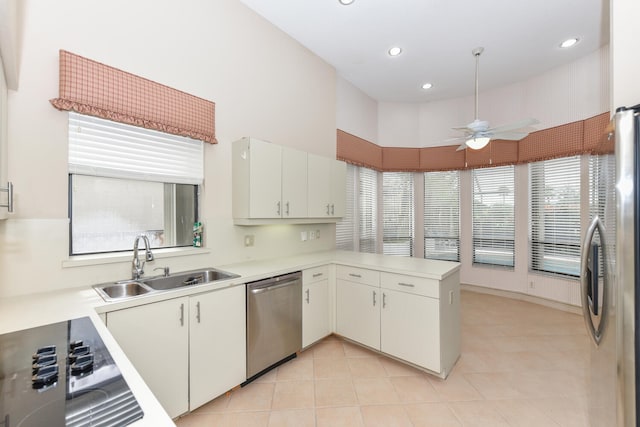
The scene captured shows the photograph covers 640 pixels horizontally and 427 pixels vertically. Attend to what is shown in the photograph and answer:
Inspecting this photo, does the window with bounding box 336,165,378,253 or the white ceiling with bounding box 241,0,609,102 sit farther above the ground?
the white ceiling with bounding box 241,0,609,102

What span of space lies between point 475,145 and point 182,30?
130 inches

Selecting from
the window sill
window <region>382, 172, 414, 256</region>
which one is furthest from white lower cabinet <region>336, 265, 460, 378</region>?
window <region>382, 172, 414, 256</region>

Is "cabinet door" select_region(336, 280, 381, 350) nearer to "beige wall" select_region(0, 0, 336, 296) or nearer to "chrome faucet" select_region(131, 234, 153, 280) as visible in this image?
"beige wall" select_region(0, 0, 336, 296)

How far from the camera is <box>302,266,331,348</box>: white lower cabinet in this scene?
2.73m

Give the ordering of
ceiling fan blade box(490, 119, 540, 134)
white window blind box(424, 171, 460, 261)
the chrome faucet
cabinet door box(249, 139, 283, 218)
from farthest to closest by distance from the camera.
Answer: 1. white window blind box(424, 171, 460, 261)
2. ceiling fan blade box(490, 119, 540, 134)
3. cabinet door box(249, 139, 283, 218)
4. the chrome faucet

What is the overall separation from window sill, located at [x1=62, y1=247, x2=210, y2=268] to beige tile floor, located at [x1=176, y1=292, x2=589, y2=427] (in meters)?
1.16

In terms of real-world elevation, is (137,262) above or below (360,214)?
below

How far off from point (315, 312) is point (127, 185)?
203cm

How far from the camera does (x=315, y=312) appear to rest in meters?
2.84

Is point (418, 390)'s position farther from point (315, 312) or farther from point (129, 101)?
point (129, 101)

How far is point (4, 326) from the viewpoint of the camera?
1.20m

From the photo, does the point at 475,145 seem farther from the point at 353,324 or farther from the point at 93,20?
the point at 93,20

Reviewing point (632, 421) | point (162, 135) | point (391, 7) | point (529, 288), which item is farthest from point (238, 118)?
point (529, 288)

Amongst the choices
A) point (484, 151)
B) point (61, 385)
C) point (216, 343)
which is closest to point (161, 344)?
point (216, 343)
